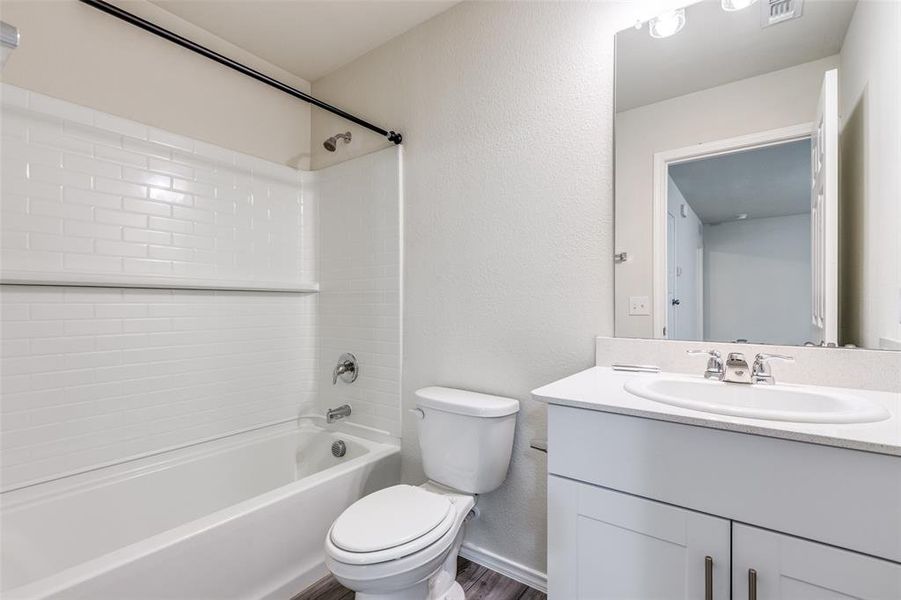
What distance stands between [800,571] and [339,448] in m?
1.88

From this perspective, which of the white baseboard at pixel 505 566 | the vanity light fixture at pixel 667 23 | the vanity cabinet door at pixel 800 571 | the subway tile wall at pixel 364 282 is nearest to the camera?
the vanity cabinet door at pixel 800 571

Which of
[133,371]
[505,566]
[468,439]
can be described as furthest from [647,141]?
[133,371]

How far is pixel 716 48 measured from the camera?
138 cm

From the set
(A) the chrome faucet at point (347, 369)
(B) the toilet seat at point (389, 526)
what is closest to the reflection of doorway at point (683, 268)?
(B) the toilet seat at point (389, 526)

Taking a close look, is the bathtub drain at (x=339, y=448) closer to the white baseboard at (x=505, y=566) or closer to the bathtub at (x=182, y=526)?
the bathtub at (x=182, y=526)

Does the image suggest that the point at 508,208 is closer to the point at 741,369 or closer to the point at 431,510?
the point at 741,369

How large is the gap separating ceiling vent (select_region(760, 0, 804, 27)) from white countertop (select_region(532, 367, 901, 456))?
1087 mm

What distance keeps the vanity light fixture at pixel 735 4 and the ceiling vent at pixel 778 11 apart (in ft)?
0.12

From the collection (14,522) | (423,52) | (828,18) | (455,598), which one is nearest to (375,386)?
(455,598)

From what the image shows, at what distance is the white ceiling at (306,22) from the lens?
1.93m

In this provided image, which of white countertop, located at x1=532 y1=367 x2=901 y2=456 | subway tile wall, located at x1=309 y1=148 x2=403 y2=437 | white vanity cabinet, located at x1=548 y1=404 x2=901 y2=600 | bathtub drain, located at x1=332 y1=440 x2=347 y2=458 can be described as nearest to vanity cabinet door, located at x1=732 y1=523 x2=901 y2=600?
white vanity cabinet, located at x1=548 y1=404 x2=901 y2=600

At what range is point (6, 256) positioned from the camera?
5.05 feet

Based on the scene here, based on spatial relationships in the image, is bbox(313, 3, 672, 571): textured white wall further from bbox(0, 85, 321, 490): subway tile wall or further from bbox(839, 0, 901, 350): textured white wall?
bbox(0, 85, 321, 490): subway tile wall

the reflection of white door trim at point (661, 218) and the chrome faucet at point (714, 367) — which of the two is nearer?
the chrome faucet at point (714, 367)
